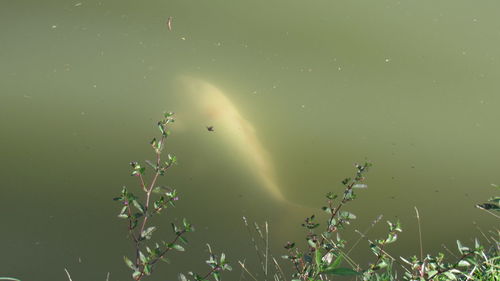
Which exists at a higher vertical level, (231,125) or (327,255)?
(327,255)

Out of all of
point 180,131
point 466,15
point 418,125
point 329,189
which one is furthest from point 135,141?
point 466,15

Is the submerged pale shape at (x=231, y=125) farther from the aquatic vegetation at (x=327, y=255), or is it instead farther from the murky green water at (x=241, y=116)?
the aquatic vegetation at (x=327, y=255)

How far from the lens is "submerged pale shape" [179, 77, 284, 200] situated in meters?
2.61

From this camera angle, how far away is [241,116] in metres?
2.70

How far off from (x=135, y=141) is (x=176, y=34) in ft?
1.75

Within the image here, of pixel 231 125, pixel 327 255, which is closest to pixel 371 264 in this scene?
pixel 327 255

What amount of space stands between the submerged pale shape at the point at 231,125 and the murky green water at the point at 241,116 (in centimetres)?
1

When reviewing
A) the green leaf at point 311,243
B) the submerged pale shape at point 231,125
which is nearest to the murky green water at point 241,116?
the submerged pale shape at point 231,125

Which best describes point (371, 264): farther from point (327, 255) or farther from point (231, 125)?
point (231, 125)

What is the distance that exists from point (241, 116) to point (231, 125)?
6cm

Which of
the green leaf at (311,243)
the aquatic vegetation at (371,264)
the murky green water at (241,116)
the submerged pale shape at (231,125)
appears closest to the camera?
the aquatic vegetation at (371,264)

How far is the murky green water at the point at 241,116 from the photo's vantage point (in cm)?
250

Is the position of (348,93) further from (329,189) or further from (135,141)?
(135,141)

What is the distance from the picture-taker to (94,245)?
243cm
